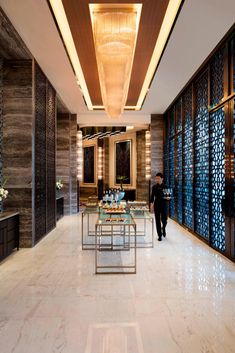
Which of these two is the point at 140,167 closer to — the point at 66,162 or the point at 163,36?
the point at 66,162

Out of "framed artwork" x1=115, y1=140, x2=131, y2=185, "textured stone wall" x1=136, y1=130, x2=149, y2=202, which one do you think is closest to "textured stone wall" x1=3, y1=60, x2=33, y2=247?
"textured stone wall" x1=136, y1=130, x2=149, y2=202

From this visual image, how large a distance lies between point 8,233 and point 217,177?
3729 millimetres

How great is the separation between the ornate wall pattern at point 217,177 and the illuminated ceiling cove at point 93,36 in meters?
1.69

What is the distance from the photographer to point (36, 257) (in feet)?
15.6

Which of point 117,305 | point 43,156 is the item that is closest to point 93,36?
point 43,156

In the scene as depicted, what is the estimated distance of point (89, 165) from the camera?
17.7 metres

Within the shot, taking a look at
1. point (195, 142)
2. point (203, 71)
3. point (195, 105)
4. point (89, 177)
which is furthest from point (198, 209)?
point (89, 177)

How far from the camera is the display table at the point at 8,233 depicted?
4.44 m

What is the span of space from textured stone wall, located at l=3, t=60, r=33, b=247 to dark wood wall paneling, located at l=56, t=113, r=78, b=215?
4444 millimetres

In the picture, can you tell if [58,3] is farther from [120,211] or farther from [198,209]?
[198,209]

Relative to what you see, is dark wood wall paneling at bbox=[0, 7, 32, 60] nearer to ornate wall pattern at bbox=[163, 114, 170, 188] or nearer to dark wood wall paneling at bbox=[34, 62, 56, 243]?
dark wood wall paneling at bbox=[34, 62, 56, 243]

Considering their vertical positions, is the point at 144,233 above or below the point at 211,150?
below

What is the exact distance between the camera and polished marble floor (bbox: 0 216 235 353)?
2.28 m

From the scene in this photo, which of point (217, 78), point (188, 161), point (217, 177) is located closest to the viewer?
point (217, 177)
